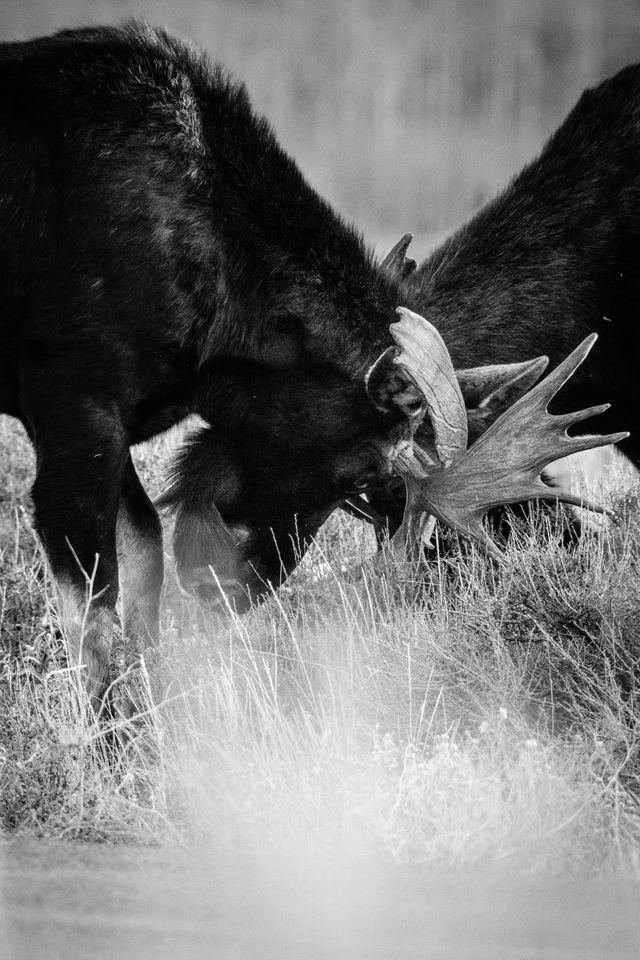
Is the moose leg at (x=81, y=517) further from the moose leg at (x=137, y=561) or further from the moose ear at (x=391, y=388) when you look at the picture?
the moose ear at (x=391, y=388)

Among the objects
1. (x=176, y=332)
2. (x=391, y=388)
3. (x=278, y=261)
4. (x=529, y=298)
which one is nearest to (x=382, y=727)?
(x=391, y=388)

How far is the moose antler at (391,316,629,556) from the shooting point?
193 inches

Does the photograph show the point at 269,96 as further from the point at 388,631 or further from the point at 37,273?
the point at 388,631

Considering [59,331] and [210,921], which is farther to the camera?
[59,331]

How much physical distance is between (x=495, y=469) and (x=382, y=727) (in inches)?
55.5

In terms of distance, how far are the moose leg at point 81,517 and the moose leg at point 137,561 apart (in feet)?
1.80

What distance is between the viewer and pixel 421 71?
10.7 m

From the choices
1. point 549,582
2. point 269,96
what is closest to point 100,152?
point 549,582

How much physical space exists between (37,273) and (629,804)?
9.27 feet

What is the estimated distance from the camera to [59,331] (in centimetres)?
457

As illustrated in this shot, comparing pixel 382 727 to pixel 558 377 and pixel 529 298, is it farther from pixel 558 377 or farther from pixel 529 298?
pixel 529 298

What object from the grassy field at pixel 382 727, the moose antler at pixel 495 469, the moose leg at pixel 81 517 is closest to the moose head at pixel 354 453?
the moose antler at pixel 495 469

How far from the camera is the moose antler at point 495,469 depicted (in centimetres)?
491

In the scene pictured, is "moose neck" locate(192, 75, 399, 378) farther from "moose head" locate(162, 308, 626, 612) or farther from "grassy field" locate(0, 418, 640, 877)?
"grassy field" locate(0, 418, 640, 877)
